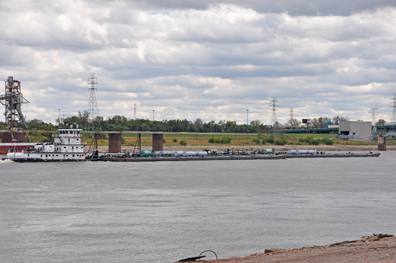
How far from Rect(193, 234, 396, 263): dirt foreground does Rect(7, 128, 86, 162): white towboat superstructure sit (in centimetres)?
9223

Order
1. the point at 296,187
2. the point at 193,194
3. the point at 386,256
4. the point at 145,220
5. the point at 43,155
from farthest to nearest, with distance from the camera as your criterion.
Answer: the point at 43,155, the point at 296,187, the point at 193,194, the point at 145,220, the point at 386,256

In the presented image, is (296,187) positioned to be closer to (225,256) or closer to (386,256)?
(225,256)

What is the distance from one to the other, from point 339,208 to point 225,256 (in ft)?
69.9

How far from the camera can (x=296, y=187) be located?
66.8 metres

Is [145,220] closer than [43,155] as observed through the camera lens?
Yes

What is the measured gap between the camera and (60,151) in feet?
375

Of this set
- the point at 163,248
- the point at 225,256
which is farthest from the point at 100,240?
the point at 225,256

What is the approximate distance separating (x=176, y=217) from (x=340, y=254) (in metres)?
19.8

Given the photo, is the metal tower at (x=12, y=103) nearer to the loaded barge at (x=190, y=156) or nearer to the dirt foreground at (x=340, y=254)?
the loaded barge at (x=190, y=156)

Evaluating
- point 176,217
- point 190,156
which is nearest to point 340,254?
point 176,217

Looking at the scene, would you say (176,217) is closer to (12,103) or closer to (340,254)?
(340,254)

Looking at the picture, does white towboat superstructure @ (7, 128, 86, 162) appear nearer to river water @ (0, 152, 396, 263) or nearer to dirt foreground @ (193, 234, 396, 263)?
river water @ (0, 152, 396, 263)

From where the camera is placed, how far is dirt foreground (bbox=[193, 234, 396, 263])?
79.5ft

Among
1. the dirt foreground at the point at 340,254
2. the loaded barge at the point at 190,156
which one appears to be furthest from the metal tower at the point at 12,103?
the dirt foreground at the point at 340,254
